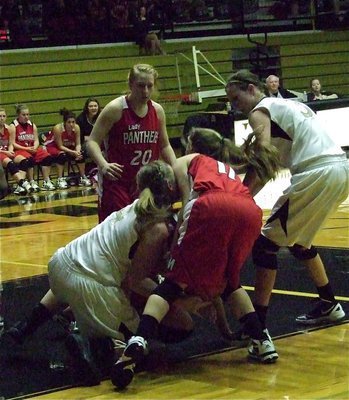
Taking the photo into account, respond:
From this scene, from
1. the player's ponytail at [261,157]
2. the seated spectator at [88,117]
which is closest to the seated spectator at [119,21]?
the seated spectator at [88,117]

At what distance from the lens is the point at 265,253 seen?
5691mm

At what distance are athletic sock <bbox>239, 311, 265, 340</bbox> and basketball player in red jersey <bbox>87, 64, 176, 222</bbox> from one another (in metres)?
1.37

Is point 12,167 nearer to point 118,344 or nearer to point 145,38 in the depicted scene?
point 145,38

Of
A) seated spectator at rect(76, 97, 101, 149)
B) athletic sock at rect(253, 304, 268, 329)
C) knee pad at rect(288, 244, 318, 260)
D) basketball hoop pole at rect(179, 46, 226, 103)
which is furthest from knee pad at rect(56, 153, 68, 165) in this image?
athletic sock at rect(253, 304, 268, 329)

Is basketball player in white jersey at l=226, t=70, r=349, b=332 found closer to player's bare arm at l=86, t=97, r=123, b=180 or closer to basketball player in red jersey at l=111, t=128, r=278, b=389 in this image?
basketball player in red jersey at l=111, t=128, r=278, b=389

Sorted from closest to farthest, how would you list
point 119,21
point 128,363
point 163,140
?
point 128,363 → point 163,140 → point 119,21

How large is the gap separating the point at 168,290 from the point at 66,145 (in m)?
11.7

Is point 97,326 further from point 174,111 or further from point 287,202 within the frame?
point 174,111

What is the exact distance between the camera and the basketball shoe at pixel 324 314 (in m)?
5.97

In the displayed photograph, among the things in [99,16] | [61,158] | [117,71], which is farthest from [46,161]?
[99,16]

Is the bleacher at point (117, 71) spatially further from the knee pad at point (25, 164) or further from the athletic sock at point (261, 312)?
the athletic sock at point (261, 312)

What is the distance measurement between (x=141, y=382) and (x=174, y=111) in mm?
16945

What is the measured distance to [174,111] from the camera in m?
21.6

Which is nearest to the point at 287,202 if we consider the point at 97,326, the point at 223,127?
the point at 97,326
